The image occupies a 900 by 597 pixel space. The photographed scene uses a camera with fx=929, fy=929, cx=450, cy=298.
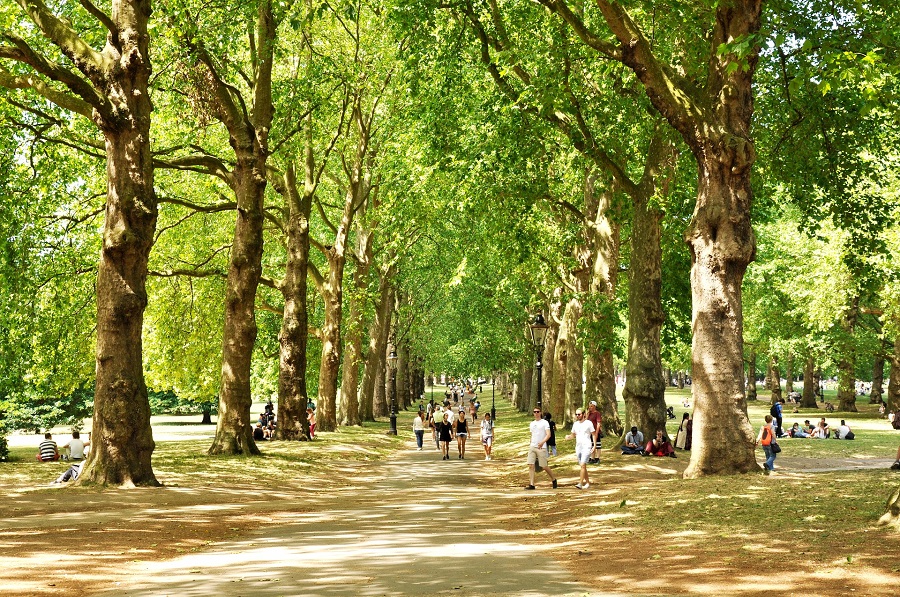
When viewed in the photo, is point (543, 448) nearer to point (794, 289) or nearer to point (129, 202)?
point (129, 202)

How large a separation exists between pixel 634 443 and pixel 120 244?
13.3m

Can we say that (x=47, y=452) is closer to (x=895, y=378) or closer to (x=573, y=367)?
(x=573, y=367)

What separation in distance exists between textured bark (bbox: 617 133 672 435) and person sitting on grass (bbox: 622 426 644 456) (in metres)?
0.17

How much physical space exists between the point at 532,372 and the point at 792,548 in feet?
164

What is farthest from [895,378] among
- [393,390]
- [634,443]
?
[634,443]

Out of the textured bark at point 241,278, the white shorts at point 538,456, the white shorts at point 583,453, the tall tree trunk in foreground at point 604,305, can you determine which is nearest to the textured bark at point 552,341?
the tall tree trunk in foreground at point 604,305

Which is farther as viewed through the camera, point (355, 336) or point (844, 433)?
point (355, 336)

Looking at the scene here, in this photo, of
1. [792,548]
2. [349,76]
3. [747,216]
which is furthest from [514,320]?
[792,548]

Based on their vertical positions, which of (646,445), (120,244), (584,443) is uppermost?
(120,244)

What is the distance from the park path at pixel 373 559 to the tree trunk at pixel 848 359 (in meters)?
37.1

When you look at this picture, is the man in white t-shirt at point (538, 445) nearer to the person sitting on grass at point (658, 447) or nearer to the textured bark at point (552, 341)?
the person sitting on grass at point (658, 447)

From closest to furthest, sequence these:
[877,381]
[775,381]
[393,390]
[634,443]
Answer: [634,443]
[393,390]
[775,381]
[877,381]

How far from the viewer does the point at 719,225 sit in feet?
54.4

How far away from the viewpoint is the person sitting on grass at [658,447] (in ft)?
75.7
